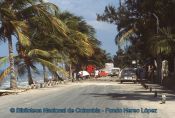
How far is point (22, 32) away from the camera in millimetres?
40125

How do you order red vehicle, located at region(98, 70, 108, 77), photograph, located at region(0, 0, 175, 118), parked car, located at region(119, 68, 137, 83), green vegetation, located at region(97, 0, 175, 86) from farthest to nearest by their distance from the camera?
red vehicle, located at region(98, 70, 108, 77) < parked car, located at region(119, 68, 137, 83) < green vegetation, located at region(97, 0, 175, 86) < photograph, located at region(0, 0, 175, 118)

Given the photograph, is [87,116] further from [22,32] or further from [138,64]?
[138,64]

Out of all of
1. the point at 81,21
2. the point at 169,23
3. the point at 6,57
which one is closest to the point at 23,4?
the point at 6,57

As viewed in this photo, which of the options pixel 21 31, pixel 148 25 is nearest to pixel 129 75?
pixel 148 25

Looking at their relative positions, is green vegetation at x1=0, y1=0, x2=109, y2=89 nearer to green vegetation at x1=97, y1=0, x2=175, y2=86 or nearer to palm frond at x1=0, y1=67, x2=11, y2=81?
palm frond at x1=0, y1=67, x2=11, y2=81

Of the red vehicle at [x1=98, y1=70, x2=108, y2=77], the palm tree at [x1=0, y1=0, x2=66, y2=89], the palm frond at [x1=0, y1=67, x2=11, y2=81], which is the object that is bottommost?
the palm frond at [x1=0, y1=67, x2=11, y2=81]

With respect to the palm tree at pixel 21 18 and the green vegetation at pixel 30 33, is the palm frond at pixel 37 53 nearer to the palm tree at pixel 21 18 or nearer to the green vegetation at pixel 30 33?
the green vegetation at pixel 30 33

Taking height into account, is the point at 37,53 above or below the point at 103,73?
below

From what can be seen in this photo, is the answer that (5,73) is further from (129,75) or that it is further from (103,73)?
(103,73)

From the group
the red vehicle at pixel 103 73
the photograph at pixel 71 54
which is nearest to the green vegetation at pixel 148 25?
the photograph at pixel 71 54

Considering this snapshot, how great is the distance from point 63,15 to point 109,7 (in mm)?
6361

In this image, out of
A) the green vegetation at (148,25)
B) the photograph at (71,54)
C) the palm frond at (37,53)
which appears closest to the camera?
the photograph at (71,54)

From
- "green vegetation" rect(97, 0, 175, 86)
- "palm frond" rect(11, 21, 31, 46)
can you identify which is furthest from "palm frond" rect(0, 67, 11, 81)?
"green vegetation" rect(97, 0, 175, 86)

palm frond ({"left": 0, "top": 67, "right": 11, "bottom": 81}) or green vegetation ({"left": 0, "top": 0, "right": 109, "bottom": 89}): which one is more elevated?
green vegetation ({"left": 0, "top": 0, "right": 109, "bottom": 89})
